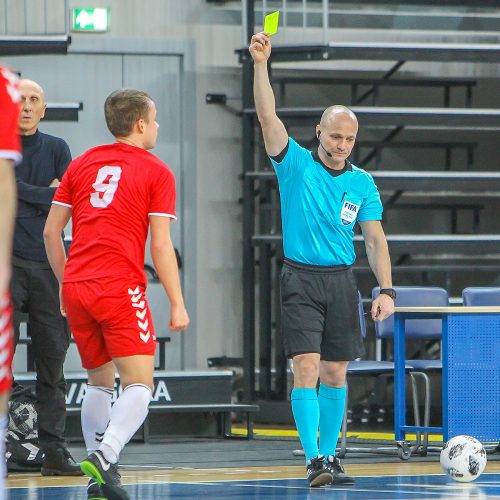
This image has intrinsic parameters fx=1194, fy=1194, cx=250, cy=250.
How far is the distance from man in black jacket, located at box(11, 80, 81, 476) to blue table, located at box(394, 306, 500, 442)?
76.8 inches

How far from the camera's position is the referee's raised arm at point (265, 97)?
16.8ft

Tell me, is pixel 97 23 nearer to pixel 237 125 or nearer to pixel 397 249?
pixel 237 125

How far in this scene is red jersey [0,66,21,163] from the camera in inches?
98.2

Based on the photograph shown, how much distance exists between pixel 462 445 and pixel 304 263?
1.09m

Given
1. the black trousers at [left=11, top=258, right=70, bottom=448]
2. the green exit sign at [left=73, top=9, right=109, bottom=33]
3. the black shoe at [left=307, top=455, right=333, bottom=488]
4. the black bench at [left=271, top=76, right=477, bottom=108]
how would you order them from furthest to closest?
the black bench at [left=271, top=76, right=477, bottom=108]
the green exit sign at [left=73, top=9, right=109, bottom=33]
the black trousers at [left=11, top=258, right=70, bottom=448]
the black shoe at [left=307, top=455, right=333, bottom=488]

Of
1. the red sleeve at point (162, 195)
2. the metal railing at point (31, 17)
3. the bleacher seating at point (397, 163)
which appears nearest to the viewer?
the red sleeve at point (162, 195)

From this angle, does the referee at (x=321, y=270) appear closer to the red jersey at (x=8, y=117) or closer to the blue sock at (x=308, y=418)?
the blue sock at (x=308, y=418)

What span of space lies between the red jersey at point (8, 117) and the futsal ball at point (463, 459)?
131 inches

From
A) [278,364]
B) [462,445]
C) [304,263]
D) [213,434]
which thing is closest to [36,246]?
[304,263]

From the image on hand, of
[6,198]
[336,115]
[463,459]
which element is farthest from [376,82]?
[6,198]

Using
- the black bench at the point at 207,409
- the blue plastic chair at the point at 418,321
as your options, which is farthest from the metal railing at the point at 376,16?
the black bench at the point at 207,409

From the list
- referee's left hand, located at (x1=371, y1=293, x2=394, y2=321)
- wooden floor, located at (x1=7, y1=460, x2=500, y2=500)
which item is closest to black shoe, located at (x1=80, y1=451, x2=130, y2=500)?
wooden floor, located at (x1=7, y1=460, x2=500, y2=500)

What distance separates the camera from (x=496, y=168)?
32.7 ft

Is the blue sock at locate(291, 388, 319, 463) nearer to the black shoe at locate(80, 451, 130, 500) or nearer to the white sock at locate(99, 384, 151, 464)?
the white sock at locate(99, 384, 151, 464)
